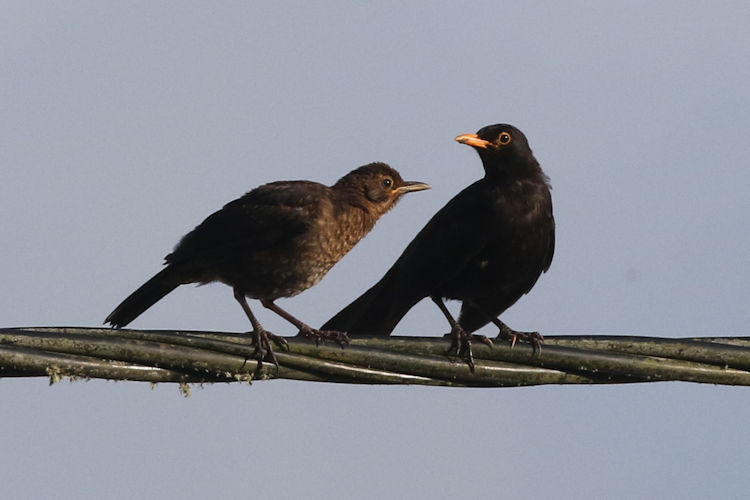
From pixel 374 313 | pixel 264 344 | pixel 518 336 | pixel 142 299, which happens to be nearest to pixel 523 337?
pixel 518 336

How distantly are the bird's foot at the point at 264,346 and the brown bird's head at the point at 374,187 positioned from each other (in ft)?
11.0

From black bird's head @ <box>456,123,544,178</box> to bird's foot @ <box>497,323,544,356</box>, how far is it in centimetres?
125

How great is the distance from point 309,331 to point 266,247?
0.97 m

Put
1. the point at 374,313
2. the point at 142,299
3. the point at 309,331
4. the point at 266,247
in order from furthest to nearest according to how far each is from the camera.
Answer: the point at 142,299 < the point at 266,247 < the point at 374,313 < the point at 309,331

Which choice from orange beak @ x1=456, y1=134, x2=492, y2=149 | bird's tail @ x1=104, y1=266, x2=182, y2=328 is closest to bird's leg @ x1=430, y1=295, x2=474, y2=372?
orange beak @ x1=456, y1=134, x2=492, y2=149

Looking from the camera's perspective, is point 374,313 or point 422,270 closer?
point 374,313

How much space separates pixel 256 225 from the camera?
8.39 metres

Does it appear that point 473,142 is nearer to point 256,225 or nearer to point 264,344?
point 256,225

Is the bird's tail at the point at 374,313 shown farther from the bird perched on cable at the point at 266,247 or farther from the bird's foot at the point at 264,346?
the bird's foot at the point at 264,346

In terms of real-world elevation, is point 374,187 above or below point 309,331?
above

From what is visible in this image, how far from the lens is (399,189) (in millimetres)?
9141

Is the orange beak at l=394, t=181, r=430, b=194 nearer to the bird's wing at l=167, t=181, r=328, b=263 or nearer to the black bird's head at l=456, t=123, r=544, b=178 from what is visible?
the black bird's head at l=456, t=123, r=544, b=178

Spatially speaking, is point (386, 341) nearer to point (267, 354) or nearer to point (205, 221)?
point (267, 354)

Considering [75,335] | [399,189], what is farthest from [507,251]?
[75,335]
